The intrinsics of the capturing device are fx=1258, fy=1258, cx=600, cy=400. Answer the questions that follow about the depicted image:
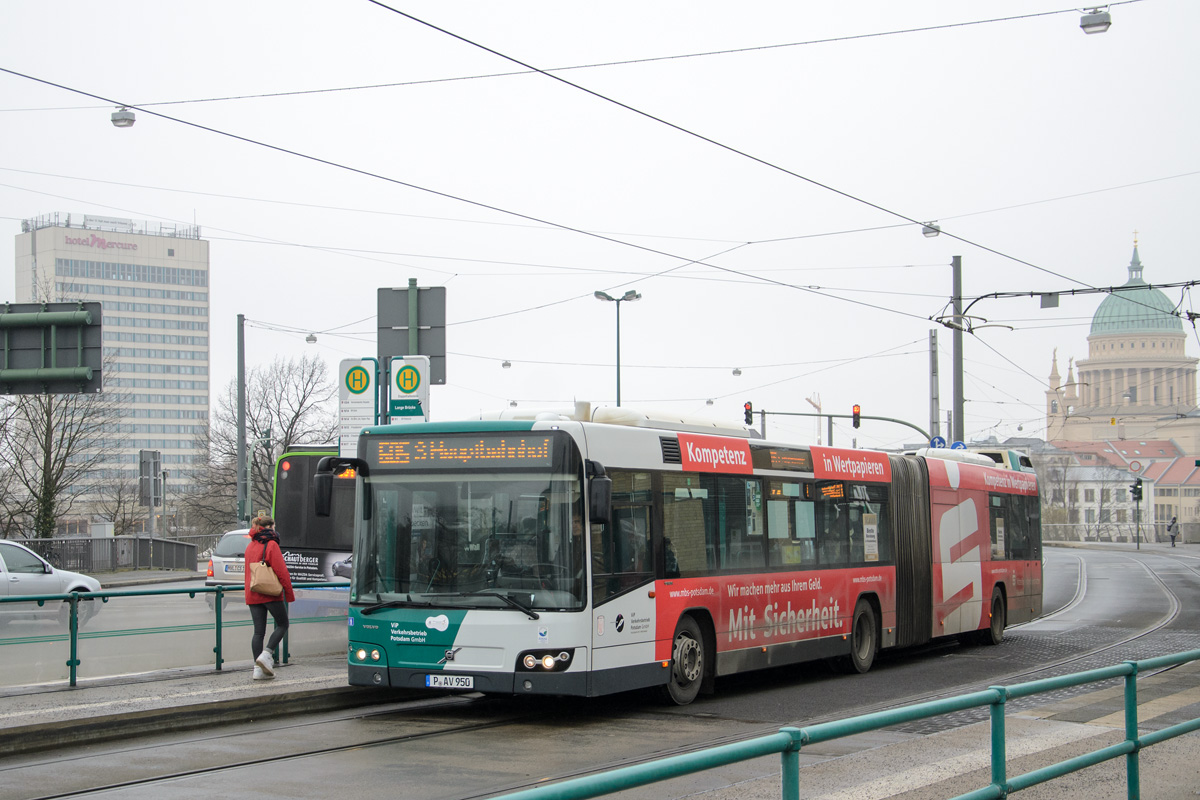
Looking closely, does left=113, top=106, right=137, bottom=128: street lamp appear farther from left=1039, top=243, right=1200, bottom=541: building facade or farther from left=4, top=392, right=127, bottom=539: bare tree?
left=1039, top=243, right=1200, bottom=541: building facade

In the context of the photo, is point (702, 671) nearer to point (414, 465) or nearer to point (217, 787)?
point (414, 465)

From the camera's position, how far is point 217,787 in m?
7.94

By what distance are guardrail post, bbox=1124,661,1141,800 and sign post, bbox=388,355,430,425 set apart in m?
9.54

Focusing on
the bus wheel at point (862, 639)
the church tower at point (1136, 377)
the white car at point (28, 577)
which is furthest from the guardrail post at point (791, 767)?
the church tower at point (1136, 377)

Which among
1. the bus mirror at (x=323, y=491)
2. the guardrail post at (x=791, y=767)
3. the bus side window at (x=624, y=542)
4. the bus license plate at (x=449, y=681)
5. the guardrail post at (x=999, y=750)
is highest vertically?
the bus mirror at (x=323, y=491)

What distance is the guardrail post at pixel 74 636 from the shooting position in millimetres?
11891

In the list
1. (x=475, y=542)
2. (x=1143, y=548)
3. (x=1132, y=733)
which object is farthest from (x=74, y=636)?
(x=1143, y=548)

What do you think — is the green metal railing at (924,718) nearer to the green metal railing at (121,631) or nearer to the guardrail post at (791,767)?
the guardrail post at (791,767)

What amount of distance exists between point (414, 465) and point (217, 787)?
3.96m

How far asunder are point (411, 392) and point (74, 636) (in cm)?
479

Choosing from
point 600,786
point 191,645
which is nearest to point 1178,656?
point 600,786

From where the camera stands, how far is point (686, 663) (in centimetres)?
1221

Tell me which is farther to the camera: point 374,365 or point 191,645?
point 374,365

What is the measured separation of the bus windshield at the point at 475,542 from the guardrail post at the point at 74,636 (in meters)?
2.80
